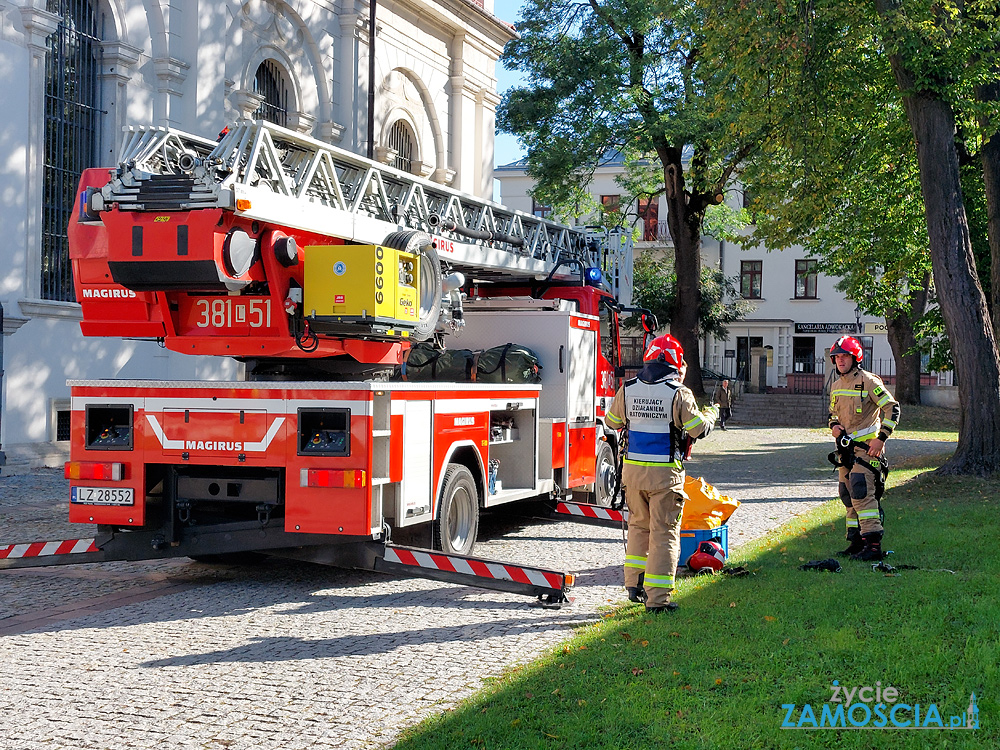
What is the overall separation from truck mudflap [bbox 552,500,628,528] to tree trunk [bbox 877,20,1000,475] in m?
6.11

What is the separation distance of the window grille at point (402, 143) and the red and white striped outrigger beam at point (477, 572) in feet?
59.9

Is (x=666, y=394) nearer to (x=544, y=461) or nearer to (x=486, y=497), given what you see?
(x=486, y=497)

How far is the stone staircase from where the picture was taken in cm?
3544

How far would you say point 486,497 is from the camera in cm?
915

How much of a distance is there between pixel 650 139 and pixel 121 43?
15218 millimetres

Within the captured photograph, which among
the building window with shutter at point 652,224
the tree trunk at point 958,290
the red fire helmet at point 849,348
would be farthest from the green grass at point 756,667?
the building window with shutter at point 652,224

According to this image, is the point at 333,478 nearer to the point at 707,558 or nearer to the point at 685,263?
the point at 707,558

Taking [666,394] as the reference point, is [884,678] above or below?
below

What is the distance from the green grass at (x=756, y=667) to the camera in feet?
14.9

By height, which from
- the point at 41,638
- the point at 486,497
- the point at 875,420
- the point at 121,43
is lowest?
the point at 41,638

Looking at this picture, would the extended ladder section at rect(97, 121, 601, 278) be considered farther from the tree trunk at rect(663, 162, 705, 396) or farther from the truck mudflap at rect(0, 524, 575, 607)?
the tree trunk at rect(663, 162, 705, 396)

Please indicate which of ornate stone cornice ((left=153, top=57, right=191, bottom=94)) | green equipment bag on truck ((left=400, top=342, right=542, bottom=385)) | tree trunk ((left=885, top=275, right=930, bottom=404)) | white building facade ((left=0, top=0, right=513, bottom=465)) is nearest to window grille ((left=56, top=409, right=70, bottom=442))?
white building facade ((left=0, top=0, right=513, bottom=465))

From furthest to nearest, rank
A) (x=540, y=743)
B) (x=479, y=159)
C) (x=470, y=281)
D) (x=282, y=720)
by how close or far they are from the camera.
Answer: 1. (x=479, y=159)
2. (x=470, y=281)
3. (x=282, y=720)
4. (x=540, y=743)

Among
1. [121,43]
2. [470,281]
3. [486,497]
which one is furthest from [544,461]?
[121,43]
